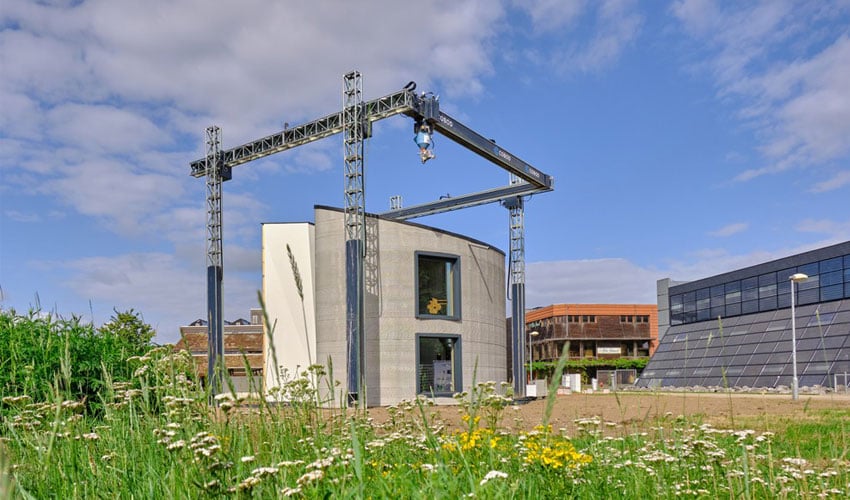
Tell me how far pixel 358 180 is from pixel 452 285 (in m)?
6.50

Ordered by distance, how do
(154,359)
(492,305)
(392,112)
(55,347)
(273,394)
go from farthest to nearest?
(492,305) → (392,112) → (55,347) → (154,359) → (273,394)

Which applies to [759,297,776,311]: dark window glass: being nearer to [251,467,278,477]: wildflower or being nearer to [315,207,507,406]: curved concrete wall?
[315,207,507,406]: curved concrete wall

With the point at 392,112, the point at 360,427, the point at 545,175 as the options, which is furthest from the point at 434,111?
the point at 360,427

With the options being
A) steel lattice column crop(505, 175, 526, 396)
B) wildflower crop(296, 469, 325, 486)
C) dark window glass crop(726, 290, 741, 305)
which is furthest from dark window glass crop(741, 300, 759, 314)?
wildflower crop(296, 469, 325, 486)

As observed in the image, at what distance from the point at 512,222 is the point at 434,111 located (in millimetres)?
9465

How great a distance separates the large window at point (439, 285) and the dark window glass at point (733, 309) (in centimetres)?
3357

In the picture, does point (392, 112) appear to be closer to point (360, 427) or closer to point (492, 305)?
point (492, 305)

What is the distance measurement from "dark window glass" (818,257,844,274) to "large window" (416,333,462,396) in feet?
95.2

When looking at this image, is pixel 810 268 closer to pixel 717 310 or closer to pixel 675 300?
pixel 717 310

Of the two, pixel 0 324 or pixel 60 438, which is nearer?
pixel 60 438

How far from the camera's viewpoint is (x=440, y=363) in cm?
2369

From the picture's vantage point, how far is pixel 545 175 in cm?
2717

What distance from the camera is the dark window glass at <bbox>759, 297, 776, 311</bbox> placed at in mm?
44594

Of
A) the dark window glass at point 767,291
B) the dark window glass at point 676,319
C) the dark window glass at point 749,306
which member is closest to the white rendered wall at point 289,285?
the dark window glass at point 767,291
